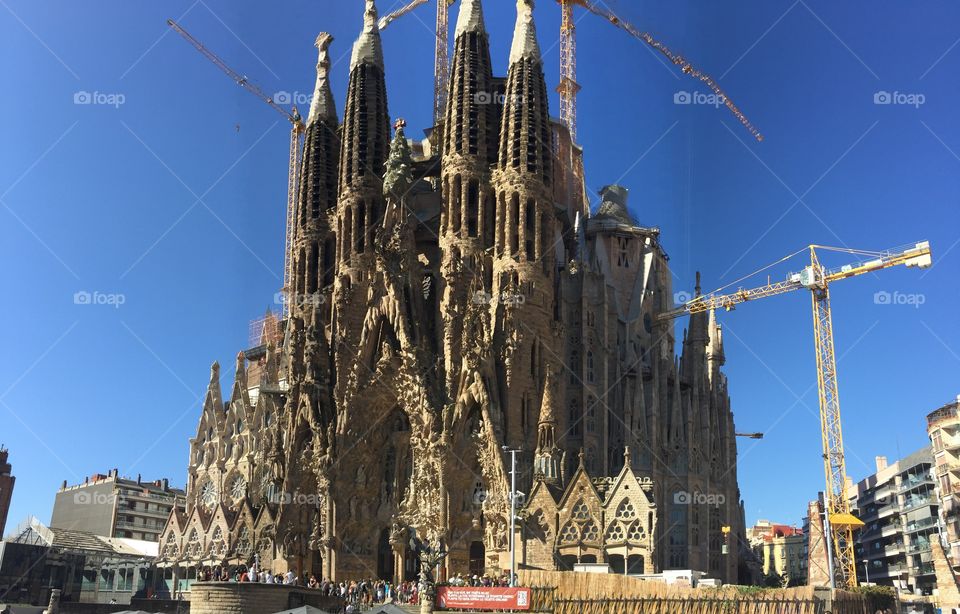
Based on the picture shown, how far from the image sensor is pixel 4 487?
335 feet

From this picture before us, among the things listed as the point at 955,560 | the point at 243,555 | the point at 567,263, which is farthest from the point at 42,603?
the point at 955,560

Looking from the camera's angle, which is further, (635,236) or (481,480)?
(635,236)

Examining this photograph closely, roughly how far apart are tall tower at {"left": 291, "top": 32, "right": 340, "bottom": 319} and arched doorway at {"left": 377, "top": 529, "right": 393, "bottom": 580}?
15.9 meters

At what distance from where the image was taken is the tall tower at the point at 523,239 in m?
60.2

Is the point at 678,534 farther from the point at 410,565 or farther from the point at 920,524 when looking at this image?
the point at 920,524

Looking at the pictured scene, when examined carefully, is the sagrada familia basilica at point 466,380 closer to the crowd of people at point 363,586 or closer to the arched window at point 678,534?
the arched window at point 678,534

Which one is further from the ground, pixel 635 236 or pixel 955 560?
pixel 635 236

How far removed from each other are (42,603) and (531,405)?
127 ft

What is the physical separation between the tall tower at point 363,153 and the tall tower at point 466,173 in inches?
234

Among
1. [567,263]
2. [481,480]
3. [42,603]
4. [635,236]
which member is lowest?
[42,603]

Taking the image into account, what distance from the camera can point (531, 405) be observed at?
198 feet

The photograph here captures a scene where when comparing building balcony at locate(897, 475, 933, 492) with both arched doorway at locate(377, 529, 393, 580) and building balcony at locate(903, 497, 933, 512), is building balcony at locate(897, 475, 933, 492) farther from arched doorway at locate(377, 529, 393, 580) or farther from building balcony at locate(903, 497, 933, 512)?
arched doorway at locate(377, 529, 393, 580)

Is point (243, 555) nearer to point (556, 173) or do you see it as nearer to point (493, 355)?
point (493, 355)

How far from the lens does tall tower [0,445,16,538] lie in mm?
100562
